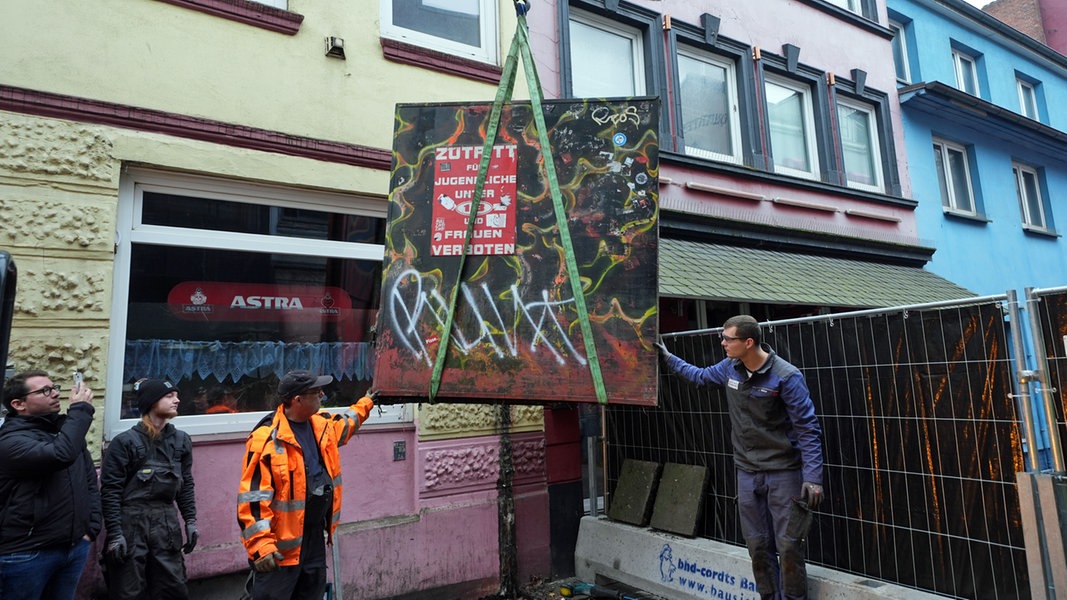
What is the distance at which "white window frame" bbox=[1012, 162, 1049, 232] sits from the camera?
12484 mm

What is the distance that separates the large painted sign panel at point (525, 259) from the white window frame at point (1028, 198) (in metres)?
12.5

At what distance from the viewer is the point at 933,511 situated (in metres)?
3.75

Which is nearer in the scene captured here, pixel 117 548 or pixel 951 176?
pixel 117 548

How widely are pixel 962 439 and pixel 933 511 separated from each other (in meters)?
0.45

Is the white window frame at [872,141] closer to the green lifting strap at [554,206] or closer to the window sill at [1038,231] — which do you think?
the window sill at [1038,231]

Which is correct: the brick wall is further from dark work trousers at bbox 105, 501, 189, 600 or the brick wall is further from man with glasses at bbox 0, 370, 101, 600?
man with glasses at bbox 0, 370, 101, 600

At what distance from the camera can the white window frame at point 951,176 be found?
11.3 m

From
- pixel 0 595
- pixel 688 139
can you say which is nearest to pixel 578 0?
pixel 688 139

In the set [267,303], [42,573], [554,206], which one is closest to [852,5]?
[554,206]

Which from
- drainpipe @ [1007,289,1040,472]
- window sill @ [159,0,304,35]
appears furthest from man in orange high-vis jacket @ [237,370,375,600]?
drainpipe @ [1007,289,1040,472]

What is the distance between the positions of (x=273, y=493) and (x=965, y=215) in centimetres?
1159

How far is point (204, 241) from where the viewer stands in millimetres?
4988

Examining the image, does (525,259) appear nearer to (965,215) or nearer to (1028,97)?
(965,215)

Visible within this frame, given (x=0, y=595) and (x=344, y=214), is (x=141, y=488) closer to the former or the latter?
(x=0, y=595)
